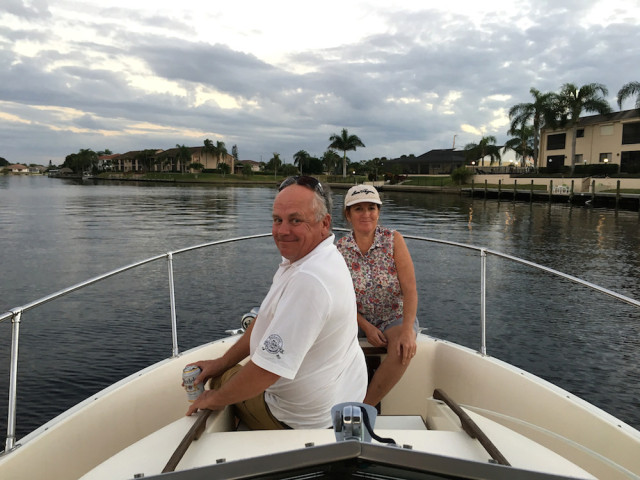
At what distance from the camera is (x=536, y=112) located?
169 ft

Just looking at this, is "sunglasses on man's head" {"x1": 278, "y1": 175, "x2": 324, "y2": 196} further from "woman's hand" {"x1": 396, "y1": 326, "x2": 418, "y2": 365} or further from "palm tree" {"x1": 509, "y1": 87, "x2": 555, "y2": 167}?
"palm tree" {"x1": 509, "y1": 87, "x2": 555, "y2": 167}

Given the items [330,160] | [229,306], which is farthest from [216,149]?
[229,306]

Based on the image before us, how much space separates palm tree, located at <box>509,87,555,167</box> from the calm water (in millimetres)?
33703

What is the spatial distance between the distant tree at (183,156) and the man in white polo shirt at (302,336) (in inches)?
4710

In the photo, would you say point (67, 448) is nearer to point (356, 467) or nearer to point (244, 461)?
point (244, 461)

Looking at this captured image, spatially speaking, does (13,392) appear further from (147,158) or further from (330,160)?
(147,158)

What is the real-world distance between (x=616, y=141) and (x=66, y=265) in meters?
47.9

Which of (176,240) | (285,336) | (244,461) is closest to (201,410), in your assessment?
(285,336)

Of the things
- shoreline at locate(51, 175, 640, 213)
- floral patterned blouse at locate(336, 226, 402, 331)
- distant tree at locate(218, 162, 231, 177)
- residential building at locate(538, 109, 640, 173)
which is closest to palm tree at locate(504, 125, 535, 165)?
residential building at locate(538, 109, 640, 173)

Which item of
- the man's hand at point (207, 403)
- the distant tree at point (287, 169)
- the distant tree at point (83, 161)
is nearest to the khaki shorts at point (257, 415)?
the man's hand at point (207, 403)

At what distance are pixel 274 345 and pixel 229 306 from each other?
8.05 meters

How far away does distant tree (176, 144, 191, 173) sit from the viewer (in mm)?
115375

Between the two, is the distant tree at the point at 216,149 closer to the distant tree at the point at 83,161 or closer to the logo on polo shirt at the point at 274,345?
the distant tree at the point at 83,161

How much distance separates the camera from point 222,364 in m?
2.15
